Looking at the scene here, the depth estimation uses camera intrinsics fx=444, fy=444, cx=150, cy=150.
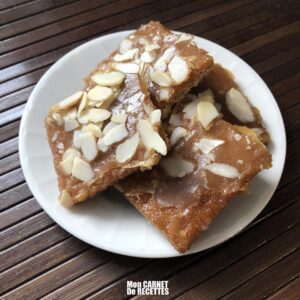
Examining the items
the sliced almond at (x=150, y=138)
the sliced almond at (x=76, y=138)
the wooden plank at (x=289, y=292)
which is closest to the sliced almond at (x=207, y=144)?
the sliced almond at (x=150, y=138)

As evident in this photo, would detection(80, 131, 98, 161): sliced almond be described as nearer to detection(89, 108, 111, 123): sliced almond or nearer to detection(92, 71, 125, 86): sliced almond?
detection(89, 108, 111, 123): sliced almond

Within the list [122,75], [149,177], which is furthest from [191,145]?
[122,75]

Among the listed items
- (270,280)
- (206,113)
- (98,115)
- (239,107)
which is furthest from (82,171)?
(270,280)

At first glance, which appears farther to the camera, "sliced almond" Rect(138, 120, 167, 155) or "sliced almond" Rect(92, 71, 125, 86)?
"sliced almond" Rect(92, 71, 125, 86)

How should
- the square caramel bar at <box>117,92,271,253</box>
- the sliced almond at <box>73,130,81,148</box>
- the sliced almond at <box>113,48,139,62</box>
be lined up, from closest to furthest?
the square caramel bar at <box>117,92,271,253</box> → the sliced almond at <box>73,130,81,148</box> → the sliced almond at <box>113,48,139,62</box>

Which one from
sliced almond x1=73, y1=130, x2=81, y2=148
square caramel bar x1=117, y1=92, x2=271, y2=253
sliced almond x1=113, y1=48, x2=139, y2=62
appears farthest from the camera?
sliced almond x1=113, y1=48, x2=139, y2=62

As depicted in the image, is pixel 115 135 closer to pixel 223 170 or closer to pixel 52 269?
pixel 223 170

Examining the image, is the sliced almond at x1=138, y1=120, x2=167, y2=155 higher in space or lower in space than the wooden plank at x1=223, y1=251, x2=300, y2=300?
higher

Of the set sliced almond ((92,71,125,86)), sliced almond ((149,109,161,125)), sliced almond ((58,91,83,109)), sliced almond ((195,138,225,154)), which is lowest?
sliced almond ((195,138,225,154))

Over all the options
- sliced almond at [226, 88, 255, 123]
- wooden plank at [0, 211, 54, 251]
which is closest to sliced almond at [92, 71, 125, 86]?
sliced almond at [226, 88, 255, 123]
